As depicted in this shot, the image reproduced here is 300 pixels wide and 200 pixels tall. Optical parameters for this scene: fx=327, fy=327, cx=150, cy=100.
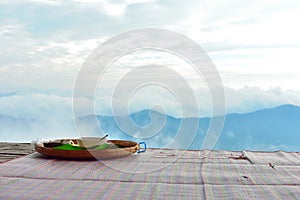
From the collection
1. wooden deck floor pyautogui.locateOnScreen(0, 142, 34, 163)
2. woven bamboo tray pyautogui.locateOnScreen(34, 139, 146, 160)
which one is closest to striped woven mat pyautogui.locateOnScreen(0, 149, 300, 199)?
woven bamboo tray pyautogui.locateOnScreen(34, 139, 146, 160)

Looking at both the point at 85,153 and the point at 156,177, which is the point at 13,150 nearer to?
the point at 85,153

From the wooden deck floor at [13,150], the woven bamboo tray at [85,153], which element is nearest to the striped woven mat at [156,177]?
the woven bamboo tray at [85,153]

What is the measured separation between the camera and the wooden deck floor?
55.3 inches

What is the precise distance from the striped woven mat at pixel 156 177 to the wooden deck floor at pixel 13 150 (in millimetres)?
132

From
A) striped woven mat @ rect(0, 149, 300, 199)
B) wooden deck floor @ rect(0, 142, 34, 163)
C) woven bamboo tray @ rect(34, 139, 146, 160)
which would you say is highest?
wooden deck floor @ rect(0, 142, 34, 163)

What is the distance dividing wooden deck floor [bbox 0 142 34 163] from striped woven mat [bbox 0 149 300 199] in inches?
5.2

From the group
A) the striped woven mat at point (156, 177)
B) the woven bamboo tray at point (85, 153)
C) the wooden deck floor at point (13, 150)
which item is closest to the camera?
the striped woven mat at point (156, 177)

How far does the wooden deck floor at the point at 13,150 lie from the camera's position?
1404mm

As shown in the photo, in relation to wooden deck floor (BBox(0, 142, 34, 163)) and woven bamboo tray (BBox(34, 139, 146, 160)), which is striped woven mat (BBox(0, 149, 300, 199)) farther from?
wooden deck floor (BBox(0, 142, 34, 163))

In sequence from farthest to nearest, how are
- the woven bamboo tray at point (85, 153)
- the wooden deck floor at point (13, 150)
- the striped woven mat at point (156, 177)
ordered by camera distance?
the wooden deck floor at point (13, 150), the woven bamboo tray at point (85, 153), the striped woven mat at point (156, 177)

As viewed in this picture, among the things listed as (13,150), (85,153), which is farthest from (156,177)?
(13,150)

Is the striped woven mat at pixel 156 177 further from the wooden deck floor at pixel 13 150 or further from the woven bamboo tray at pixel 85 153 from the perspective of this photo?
the wooden deck floor at pixel 13 150

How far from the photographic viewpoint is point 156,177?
1.01 meters

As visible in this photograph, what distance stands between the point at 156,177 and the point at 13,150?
875 mm
